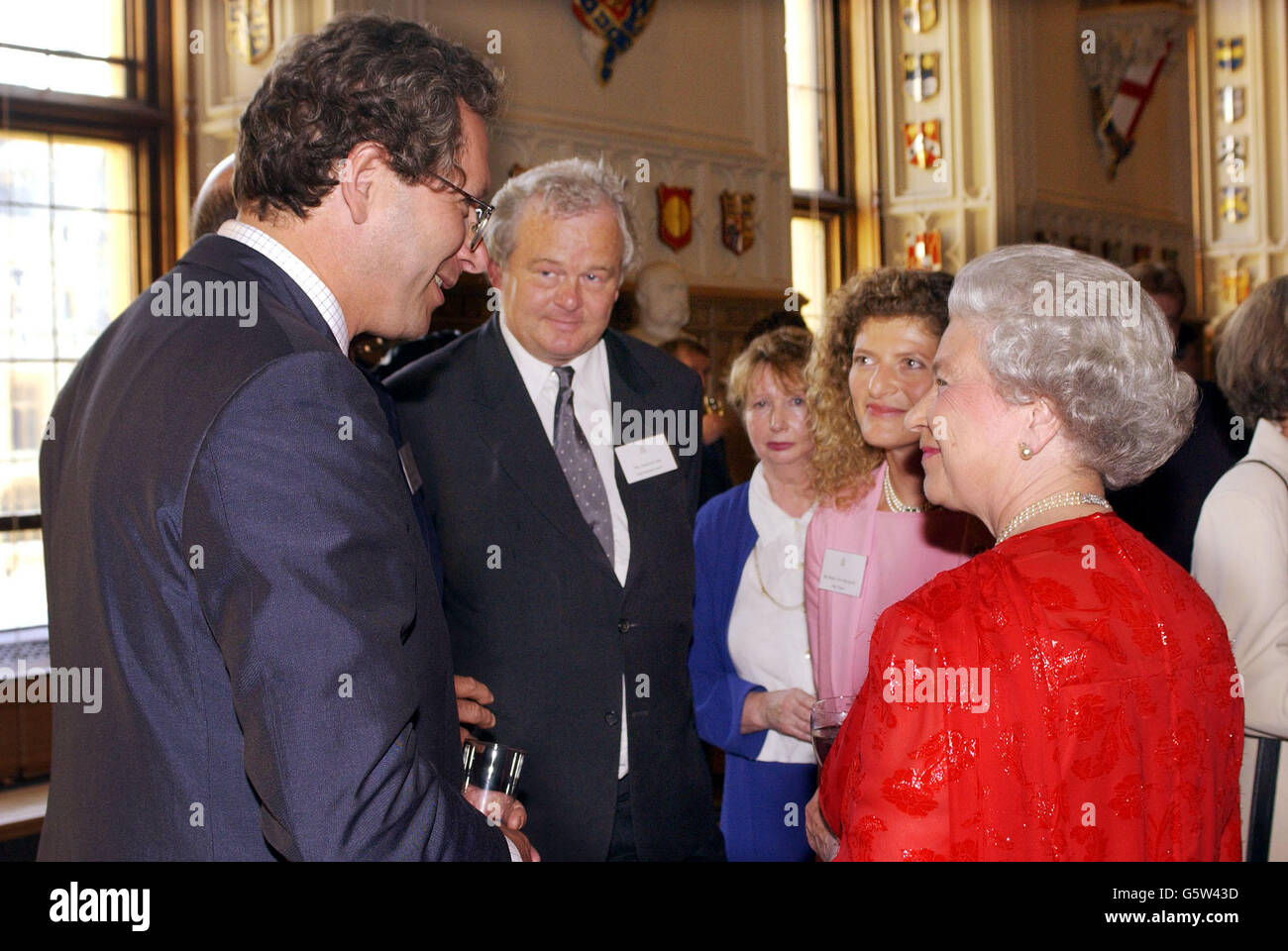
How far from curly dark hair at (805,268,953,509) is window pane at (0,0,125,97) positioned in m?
3.82

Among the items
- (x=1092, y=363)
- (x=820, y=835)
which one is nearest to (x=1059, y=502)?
(x=1092, y=363)

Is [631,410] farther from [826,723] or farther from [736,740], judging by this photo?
[826,723]

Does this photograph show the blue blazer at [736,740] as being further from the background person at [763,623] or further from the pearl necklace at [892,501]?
the pearl necklace at [892,501]

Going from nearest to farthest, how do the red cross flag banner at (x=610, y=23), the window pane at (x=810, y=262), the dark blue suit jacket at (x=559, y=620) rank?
1. the dark blue suit jacket at (x=559, y=620)
2. the red cross flag banner at (x=610, y=23)
3. the window pane at (x=810, y=262)

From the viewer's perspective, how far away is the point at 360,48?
4.31ft

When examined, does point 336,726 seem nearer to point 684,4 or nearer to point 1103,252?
point 684,4

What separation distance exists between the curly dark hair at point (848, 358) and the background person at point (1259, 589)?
0.63 metres

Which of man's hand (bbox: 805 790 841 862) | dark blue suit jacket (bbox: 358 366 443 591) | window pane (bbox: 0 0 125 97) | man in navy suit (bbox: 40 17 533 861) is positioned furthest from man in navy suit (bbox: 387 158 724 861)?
window pane (bbox: 0 0 125 97)

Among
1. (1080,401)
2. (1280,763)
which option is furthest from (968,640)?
(1280,763)

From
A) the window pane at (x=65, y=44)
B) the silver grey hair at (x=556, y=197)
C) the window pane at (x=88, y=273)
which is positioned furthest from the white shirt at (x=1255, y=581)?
the window pane at (x=65, y=44)

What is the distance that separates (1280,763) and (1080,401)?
1186 millimetres

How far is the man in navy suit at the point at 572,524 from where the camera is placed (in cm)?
218

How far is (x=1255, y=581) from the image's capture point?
2051 millimetres

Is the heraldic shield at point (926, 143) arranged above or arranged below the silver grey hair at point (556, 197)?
above
